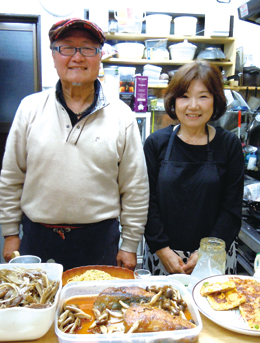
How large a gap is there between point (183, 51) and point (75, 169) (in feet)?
8.51

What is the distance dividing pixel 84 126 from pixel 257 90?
114 inches

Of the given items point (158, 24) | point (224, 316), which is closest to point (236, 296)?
point (224, 316)

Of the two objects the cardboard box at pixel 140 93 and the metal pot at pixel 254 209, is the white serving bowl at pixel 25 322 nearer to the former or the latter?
the metal pot at pixel 254 209

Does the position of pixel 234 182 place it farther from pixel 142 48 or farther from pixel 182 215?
pixel 142 48

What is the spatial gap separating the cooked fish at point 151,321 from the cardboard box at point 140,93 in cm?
274

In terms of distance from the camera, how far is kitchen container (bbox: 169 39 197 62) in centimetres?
344

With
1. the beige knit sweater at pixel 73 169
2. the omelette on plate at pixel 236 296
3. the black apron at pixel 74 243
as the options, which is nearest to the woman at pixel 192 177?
the beige knit sweater at pixel 73 169

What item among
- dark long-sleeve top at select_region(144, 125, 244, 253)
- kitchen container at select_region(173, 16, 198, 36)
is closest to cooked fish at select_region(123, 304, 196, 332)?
dark long-sleeve top at select_region(144, 125, 244, 253)

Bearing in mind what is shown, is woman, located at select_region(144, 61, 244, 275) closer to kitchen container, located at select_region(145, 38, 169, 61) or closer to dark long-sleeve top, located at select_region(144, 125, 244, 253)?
dark long-sleeve top, located at select_region(144, 125, 244, 253)

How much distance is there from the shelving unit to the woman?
2.00m

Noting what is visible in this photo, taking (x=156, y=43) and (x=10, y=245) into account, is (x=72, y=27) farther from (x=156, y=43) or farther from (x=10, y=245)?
(x=156, y=43)

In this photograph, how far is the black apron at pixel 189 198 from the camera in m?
1.58

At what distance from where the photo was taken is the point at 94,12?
10.7ft

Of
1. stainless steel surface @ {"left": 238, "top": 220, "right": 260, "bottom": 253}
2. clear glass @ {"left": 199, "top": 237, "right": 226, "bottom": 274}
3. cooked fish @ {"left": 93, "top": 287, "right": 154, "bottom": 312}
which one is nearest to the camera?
cooked fish @ {"left": 93, "top": 287, "right": 154, "bottom": 312}
